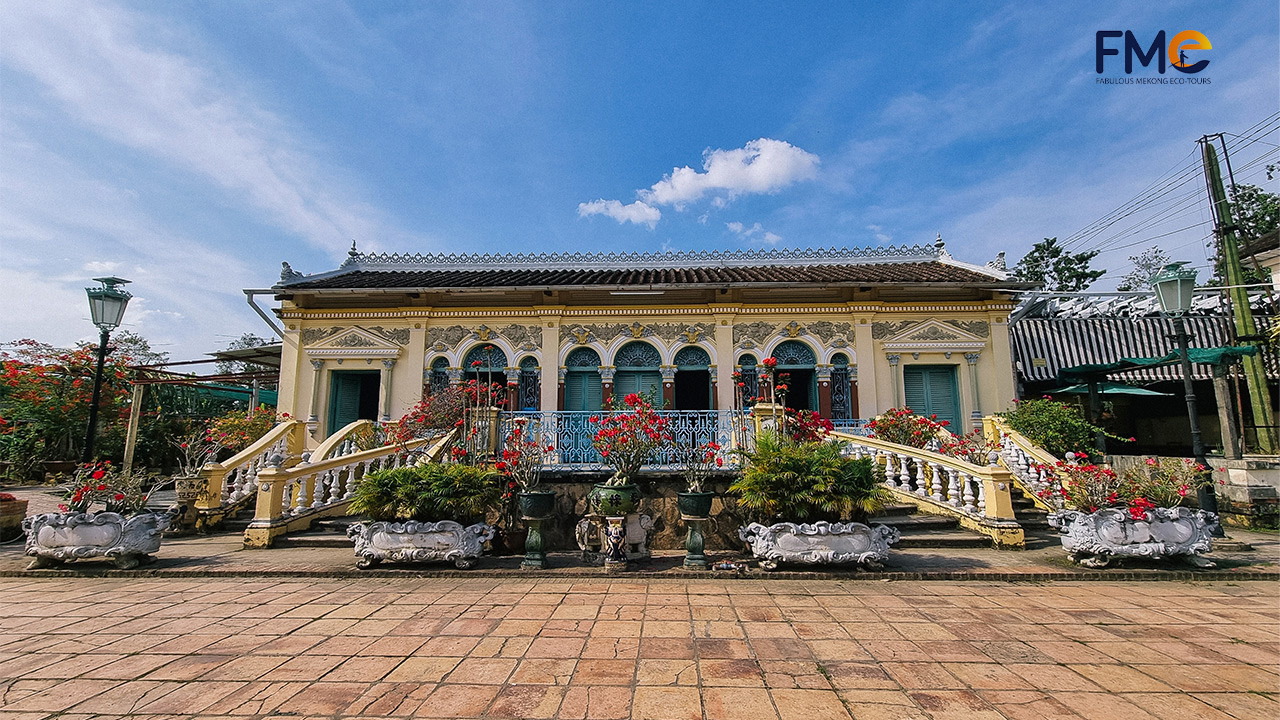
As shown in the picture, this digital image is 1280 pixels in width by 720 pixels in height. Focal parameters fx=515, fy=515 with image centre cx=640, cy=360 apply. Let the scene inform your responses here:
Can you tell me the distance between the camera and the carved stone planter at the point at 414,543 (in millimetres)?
5793

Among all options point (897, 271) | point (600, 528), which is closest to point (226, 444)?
point (600, 528)

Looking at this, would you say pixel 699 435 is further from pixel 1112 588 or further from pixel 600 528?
pixel 1112 588

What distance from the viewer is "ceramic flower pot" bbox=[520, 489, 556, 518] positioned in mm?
5871

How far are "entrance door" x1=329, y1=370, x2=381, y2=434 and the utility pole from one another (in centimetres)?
1766

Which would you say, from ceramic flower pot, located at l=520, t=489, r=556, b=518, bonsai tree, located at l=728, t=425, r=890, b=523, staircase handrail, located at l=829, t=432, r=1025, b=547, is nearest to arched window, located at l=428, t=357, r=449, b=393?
ceramic flower pot, located at l=520, t=489, r=556, b=518

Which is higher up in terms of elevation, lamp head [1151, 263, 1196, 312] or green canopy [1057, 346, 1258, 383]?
lamp head [1151, 263, 1196, 312]

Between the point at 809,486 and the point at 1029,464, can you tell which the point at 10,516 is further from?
the point at 1029,464

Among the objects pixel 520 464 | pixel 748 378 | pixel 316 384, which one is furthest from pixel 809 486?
pixel 316 384

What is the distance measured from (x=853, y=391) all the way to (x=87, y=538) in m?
12.4

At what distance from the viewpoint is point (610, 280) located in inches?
488

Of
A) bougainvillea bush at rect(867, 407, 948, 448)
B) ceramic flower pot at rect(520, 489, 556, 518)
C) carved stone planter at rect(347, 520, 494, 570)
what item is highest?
bougainvillea bush at rect(867, 407, 948, 448)

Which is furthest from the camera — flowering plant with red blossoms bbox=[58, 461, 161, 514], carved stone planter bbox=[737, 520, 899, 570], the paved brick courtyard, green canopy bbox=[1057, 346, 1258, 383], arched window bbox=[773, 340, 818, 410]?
arched window bbox=[773, 340, 818, 410]

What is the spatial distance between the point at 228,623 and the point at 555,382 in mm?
7673

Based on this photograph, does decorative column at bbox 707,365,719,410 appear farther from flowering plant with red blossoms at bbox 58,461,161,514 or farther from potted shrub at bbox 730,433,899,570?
flowering plant with red blossoms at bbox 58,461,161,514
